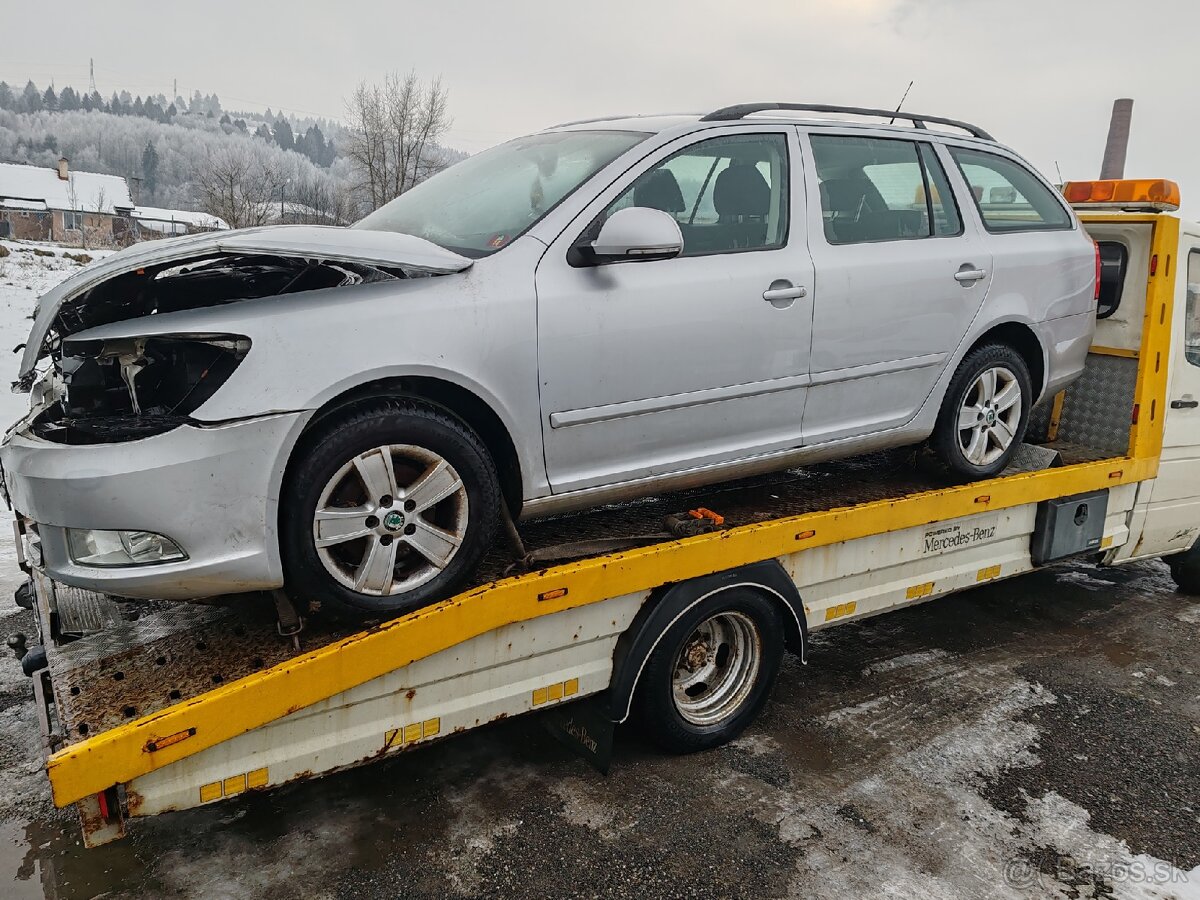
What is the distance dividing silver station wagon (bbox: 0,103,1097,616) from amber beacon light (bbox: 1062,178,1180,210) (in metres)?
1.26

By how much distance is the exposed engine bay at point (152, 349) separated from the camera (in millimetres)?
2518

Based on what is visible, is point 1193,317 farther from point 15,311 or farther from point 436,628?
point 15,311

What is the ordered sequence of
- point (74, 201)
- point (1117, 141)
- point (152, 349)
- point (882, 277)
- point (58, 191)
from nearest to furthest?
point (152, 349)
point (882, 277)
point (1117, 141)
point (74, 201)
point (58, 191)

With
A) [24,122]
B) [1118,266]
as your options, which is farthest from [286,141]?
[1118,266]

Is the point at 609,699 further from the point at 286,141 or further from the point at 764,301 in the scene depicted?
the point at 286,141

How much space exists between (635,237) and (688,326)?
418mm

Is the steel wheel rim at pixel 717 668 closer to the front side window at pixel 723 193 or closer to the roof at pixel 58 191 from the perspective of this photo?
the front side window at pixel 723 193

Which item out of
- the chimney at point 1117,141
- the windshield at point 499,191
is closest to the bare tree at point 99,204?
the chimney at point 1117,141

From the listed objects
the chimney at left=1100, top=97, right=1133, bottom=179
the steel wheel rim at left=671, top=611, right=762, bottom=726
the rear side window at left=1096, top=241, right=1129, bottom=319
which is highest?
the chimney at left=1100, top=97, right=1133, bottom=179

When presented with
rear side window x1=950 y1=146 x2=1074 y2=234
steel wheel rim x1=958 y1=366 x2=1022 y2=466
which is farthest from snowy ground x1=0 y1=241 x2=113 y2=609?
rear side window x1=950 y1=146 x2=1074 y2=234

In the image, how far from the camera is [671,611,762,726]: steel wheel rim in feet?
11.6

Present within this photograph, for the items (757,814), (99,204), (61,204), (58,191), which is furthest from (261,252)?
(58,191)

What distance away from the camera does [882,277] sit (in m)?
3.72

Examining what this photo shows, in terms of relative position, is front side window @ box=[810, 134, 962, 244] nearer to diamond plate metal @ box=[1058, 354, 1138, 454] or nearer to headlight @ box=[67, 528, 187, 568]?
diamond plate metal @ box=[1058, 354, 1138, 454]
